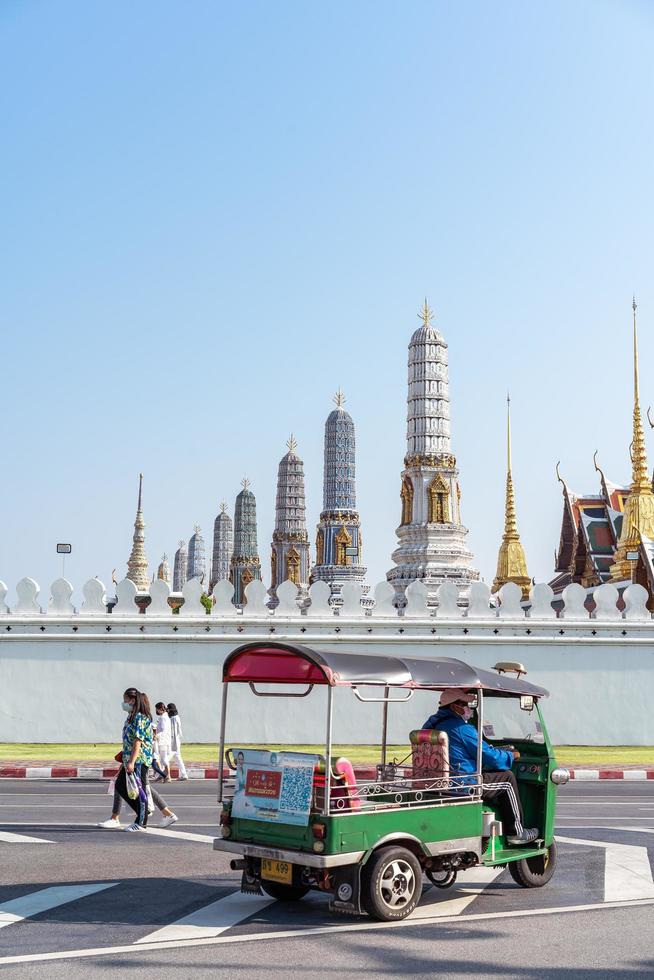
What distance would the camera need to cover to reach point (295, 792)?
763cm

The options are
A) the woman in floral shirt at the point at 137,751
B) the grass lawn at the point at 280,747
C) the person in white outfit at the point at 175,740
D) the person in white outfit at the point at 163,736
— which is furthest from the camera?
the grass lawn at the point at 280,747

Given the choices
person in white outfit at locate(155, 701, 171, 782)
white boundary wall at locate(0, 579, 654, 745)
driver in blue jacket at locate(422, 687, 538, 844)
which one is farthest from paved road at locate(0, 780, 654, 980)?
white boundary wall at locate(0, 579, 654, 745)

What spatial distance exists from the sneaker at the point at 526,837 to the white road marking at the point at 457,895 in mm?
478

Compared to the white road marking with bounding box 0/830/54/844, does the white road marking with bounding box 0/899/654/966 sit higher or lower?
lower

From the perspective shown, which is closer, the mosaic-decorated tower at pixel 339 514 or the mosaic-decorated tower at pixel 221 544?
the mosaic-decorated tower at pixel 339 514

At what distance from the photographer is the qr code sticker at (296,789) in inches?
297

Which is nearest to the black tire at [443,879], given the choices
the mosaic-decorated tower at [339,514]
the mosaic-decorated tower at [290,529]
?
the mosaic-decorated tower at [339,514]

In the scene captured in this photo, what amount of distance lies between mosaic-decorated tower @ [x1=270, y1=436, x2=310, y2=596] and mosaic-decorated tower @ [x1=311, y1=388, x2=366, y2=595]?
5103 mm

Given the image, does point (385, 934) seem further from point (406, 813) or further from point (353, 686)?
point (353, 686)

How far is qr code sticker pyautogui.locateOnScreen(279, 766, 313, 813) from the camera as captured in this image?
7.54 metres

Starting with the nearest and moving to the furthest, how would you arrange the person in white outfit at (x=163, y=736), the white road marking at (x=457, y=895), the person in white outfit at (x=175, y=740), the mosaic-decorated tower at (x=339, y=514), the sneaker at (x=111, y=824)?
the white road marking at (x=457, y=895) → the sneaker at (x=111, y=824) → the person in white outfit at (x=163, y=736) → the person in white outfit at (x=175, y=740) → the mosaic-decorated tower at (x=339, y=514)

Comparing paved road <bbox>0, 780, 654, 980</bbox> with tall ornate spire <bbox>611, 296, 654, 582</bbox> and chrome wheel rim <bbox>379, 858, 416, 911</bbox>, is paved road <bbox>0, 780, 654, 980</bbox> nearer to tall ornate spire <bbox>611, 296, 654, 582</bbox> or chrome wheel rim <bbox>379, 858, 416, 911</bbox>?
chrome wheel rim <bbox>379, 858, 416, 911</bbox>

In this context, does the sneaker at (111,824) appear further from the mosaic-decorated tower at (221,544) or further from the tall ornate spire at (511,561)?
the mosaic-decorated tower at (221,544)

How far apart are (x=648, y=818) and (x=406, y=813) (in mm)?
6547
